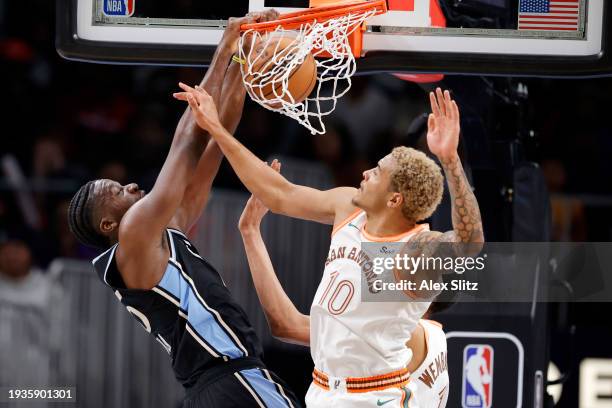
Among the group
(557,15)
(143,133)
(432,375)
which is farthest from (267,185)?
(143,133)

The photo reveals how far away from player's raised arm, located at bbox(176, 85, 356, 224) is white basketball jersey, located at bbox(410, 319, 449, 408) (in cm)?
66

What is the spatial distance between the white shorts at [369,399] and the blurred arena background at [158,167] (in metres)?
1.26

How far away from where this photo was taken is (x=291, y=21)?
392cm

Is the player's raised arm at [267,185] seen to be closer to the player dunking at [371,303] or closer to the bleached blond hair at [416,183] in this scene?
the player dunking at [371,303]

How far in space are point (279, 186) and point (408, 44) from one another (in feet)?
2.85

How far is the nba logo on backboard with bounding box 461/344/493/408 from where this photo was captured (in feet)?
15.9

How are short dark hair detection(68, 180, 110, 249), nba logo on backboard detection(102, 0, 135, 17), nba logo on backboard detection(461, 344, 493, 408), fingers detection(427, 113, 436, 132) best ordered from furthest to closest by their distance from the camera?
nba logo on backboard detection(461, 344, 493, 408)
nba logo on backboard detection(102, 0, 135, 17)
short dark hair detection(68, 180, 110, 249)
fingers detection(427, 113, 436, 132)

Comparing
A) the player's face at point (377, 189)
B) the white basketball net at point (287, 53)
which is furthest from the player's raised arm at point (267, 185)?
the white basketball net at point (287, 53)

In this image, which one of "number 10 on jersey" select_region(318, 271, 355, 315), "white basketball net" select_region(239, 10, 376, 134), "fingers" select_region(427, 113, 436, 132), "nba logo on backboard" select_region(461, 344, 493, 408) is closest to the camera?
"fingers" select_region(427, 113, 436, 132)

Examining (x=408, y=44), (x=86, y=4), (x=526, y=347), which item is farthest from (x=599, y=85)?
(x=86, y=4)

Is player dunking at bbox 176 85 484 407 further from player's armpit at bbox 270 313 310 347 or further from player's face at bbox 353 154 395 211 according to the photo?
player's armpit at bbox 270 313 310 347

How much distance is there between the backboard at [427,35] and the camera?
13.7ft

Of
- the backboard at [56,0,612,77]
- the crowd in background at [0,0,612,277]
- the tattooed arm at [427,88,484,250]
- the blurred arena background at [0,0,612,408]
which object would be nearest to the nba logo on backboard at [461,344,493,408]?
the blurred arena background at [0,0,612,408]

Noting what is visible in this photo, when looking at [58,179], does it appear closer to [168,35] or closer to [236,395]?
[168,35]
